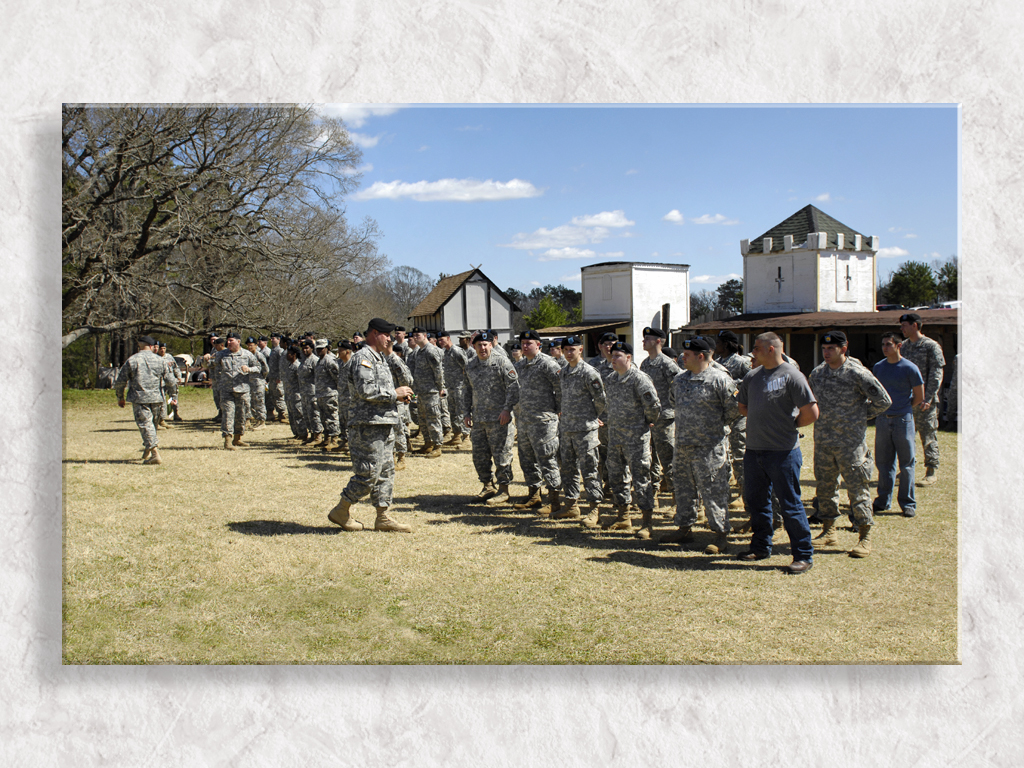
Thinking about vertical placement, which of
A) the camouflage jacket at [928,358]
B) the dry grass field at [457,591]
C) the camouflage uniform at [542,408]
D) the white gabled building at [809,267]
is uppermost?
the white gabled building at [809,267]

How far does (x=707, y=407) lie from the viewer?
17.8 ft

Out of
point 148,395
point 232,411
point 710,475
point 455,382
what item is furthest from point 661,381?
point 232,411

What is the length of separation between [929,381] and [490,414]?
4.79 metres

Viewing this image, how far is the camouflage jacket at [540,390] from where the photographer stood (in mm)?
6965

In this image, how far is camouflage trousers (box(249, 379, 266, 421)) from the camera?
47.5ft

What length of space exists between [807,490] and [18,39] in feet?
27.4

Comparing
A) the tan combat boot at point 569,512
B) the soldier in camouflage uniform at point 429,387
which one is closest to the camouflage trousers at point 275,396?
the soldier in camouflage uniform at point 429,387

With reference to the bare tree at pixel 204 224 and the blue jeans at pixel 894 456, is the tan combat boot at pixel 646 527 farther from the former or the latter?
the bare tree at pixel 204 224

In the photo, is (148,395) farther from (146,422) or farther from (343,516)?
(343,516)

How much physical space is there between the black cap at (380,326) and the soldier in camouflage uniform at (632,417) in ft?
6.48

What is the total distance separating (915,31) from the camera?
3.71 metres

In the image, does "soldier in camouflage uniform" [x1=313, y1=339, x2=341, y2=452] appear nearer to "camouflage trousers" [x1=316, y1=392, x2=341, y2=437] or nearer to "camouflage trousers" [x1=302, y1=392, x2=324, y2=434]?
"camouflage trousers" [x1=316, y1=392, x2=341, y2=437]

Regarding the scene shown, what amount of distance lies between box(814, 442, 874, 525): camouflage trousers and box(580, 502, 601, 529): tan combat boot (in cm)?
201

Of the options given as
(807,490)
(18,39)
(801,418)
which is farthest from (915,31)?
(807,490)
